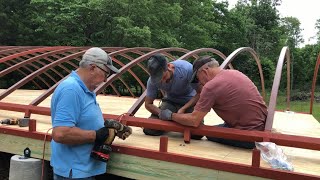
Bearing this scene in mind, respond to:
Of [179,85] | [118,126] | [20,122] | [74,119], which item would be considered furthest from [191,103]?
[20,122]

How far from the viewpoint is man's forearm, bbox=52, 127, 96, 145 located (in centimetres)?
314

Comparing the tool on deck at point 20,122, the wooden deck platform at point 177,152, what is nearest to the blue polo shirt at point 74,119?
the wooden deck platform at point 177,152

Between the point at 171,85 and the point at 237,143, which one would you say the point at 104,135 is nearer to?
the point at 171,85

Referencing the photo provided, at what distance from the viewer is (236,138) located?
163 inches

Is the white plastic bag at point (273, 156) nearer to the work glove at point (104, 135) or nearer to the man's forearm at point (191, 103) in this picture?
the man's forearm at point (191, 103)

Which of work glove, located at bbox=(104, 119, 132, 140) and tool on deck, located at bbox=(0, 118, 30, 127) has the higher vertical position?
work glove, located at bbox=(104, 119, 132, 140)

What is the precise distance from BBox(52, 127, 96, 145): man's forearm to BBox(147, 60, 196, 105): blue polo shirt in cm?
166

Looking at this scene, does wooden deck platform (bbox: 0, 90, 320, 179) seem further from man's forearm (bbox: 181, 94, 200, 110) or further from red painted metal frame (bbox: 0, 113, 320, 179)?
man's forearm (bbox: 181, 94, 200, 110)

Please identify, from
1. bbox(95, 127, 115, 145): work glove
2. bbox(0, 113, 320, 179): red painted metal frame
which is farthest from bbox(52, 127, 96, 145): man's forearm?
bbox(0, 113, 320, 179): red painted metal frame

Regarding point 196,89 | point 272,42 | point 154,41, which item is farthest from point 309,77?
point 196,89

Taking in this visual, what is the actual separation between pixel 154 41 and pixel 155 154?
1425 cm

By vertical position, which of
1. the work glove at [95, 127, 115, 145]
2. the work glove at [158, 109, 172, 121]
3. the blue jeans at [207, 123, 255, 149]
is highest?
the work glove at [158, 109, 172, 121]

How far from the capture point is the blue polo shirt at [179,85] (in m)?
4.82

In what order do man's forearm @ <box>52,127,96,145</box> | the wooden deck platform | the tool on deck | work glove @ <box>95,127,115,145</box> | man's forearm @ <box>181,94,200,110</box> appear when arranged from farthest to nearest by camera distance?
the tool on deck → man's forearm @ <box>181,94,200,110</box> → the wooden deck platform → work glove @ <box>95,127,115,145</box> → man's forearm @ <box>52,127,96,145</box>
